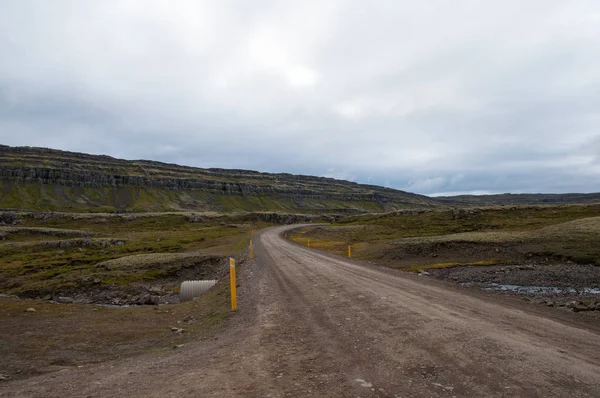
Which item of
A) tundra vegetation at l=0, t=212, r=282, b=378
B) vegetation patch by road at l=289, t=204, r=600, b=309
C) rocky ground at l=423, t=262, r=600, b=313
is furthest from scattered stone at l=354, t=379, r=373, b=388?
rocky ground at l=423, t=262, r=600, b=313

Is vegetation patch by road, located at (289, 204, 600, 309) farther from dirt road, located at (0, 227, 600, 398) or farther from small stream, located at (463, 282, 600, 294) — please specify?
dirt road, located at (0, 227, 600, 398)

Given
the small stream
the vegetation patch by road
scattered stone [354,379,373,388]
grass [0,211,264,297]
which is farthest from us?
grass [0,211,264,297]

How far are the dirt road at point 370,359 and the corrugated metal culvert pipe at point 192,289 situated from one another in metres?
14.0

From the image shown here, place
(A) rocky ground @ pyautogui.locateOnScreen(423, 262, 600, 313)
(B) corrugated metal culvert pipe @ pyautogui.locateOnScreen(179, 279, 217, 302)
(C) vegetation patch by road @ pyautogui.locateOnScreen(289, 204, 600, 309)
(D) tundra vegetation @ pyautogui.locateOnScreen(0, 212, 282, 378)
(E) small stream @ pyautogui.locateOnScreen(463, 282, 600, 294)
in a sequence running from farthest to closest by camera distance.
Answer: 1. (C) vegetation patch by road @ pyautogui.locateOnScreen(289, 204, 600, 309)
2. (B) corrugated metal culvert pipe @ pyautogui.locateOnScreen(179, 279, 217, 302)
3. (A) rocky ground @ pyautogui.locateOnScreen(423, 262, 600, 313)
4. (E) small stream @ pyautogui.locateOnScreen(463, 282, 600, 294)
5. (D) tundra vegetation @ pyautogui.locateOnScreen(0, 212, 282, 378)

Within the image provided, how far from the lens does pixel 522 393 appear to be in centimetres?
591

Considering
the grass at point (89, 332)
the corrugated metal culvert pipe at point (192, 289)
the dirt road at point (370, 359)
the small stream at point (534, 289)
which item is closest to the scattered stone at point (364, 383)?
the dirt road at point (370, 359)

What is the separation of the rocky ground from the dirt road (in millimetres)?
13648

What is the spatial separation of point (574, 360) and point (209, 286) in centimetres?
2312

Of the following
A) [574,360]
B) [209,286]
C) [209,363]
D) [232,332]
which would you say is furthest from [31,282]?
[574,360]

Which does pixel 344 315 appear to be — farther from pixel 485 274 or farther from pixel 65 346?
pixel 485 274

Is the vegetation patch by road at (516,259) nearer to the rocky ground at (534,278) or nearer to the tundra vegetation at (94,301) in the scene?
the rocky ground at (534,278)

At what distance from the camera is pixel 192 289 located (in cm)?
2638

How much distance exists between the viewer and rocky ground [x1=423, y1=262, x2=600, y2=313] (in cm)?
2358

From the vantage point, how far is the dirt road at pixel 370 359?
6.39 m
